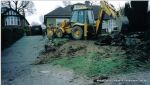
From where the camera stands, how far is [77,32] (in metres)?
16.7

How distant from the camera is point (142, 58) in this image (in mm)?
9773

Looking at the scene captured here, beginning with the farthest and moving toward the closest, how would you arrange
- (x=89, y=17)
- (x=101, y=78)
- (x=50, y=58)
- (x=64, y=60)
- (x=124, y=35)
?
(x=89, y=17), (x=124, y=35), (x=50, y=58), (x=64, y=60), (x=101, y=78)

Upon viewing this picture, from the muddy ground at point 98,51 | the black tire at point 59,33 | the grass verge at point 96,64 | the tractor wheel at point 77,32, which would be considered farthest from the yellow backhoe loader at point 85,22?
the grass verge at point 96,64

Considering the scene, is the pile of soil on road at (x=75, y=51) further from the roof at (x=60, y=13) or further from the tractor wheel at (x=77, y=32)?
the roof at (x=60, y=13)

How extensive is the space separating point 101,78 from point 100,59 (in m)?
2.51

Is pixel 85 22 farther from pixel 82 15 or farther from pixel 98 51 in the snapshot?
pixel 98 51

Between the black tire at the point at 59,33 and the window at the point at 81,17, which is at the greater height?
the window at the point at 81,17

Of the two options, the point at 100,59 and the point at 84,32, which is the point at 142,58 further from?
the point at 84,32

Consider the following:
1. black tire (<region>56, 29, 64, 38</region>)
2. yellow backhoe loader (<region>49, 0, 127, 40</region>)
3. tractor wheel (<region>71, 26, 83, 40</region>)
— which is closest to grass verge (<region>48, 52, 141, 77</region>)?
yellow backhoe loader (<region>49, 0, 127, 40</region>)

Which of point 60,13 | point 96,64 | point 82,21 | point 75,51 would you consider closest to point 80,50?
point 75,51

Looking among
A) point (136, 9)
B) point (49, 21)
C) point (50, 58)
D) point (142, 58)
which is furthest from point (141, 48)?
point (49, 21)

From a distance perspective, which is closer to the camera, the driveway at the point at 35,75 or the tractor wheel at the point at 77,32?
the driveway at the point at 35,75

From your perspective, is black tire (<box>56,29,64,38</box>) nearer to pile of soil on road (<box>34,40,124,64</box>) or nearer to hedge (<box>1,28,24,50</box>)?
hedge (<box>1,28,24,50</box>)

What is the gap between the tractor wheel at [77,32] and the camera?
16469 millimetres
